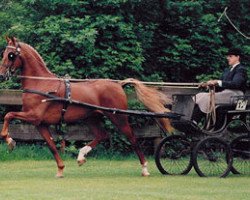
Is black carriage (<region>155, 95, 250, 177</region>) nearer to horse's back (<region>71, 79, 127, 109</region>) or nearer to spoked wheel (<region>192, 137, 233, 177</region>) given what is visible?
spoked wheel (<region>192, 137, 233, 177</region>)

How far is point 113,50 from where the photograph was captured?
18984 millimetres

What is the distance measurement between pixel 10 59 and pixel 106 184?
287 centimetres

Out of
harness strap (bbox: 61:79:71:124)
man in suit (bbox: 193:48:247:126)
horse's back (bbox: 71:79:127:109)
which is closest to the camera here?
man in suit (bbox: 193:48:247:126)

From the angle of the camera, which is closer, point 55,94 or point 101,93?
point 55,94

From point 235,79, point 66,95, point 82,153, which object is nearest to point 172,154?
point 82,153

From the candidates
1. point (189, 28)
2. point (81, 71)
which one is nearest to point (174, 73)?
point (189, 28)

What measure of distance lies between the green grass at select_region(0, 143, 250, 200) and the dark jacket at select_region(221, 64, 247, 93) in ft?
4.97

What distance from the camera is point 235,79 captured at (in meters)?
15.3

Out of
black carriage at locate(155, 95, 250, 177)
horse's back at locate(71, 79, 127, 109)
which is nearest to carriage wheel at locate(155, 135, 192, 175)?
black carriage at locate(155, 95, 250, 177)

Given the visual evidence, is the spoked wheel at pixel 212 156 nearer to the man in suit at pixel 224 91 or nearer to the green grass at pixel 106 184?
the green grass at pixel 106 184

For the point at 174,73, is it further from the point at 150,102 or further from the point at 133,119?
the point at 150,102

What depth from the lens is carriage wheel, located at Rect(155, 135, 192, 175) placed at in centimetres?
1548

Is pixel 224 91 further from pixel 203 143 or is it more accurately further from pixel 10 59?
pixel 10 59

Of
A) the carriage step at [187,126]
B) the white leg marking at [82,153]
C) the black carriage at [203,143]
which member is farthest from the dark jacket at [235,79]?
the white leg marking at [82,153]
